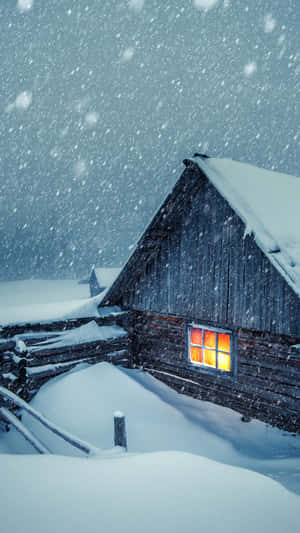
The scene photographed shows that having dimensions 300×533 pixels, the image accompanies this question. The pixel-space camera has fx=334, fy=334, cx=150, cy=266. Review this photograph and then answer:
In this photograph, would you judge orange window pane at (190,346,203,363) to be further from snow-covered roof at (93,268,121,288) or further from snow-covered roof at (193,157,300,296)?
snow-covered roof at (93,268,121,288)

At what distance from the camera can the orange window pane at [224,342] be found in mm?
8320

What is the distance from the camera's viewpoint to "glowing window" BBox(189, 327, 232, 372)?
27.4ft

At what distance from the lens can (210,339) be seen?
8.74m

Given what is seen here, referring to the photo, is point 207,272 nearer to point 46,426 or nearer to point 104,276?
point 46,426

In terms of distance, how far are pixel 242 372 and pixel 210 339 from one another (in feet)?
3.80

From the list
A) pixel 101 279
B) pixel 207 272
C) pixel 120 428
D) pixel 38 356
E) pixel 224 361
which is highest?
pixel 101 279

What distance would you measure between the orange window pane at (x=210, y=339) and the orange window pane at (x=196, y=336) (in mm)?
140

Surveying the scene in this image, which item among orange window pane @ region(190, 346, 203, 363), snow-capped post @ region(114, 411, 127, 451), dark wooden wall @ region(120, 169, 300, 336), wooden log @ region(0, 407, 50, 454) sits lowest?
wooden log @ region(0, 407, 50, 454)

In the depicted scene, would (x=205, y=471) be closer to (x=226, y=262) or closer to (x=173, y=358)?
(x=226, y=262)

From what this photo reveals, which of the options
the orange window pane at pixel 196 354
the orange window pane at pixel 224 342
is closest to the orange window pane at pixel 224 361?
the orange window pane at pixel 224 342

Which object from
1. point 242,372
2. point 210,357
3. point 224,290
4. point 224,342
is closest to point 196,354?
point 210,357

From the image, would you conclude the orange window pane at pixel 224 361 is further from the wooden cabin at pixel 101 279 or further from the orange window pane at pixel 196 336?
the wooden cabin at pixel 101 279

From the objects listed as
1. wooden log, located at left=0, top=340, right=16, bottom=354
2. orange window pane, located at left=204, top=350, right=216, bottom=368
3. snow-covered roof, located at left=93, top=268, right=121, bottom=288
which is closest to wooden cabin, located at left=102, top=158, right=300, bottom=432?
orange window pane, located at left=204, top=350, right=216, bottom=368

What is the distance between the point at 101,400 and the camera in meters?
7.94
